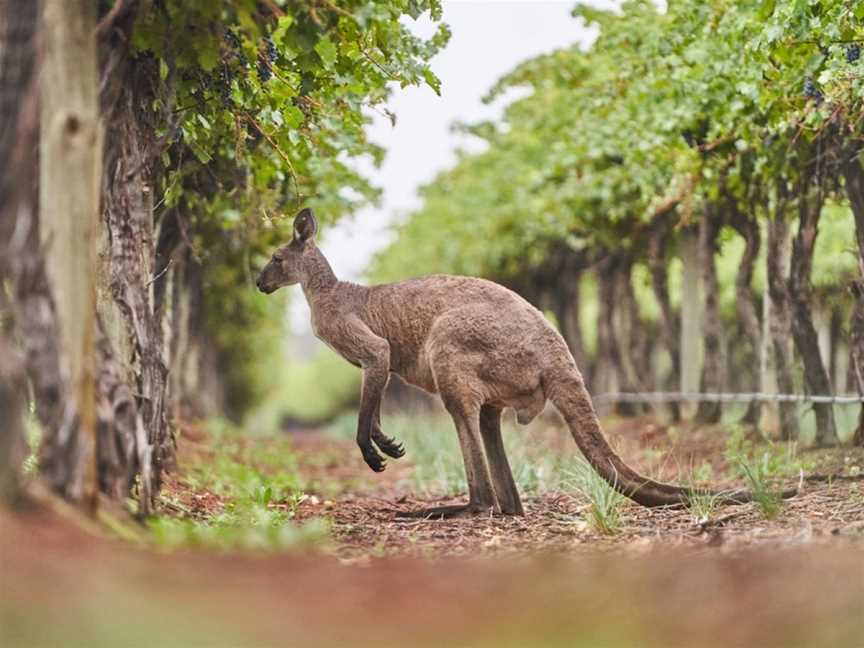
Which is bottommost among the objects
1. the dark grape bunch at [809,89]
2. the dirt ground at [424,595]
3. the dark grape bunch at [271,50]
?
the dirt ground at [424,595]

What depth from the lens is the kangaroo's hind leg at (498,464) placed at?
8.36m

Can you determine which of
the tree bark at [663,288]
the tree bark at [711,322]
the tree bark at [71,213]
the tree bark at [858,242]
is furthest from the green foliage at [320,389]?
the tree bark at [71,213]

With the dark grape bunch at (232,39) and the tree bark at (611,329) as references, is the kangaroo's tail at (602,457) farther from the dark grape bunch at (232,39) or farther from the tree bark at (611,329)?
the tree bark at (611,329)

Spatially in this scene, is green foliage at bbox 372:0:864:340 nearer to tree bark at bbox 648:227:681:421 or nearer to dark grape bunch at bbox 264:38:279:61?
tree bark at bbox 648:227:681:421

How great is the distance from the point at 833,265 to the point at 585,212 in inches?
227

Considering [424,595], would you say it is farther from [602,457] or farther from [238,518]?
[602,457]

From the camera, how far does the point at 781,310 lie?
1329 centimetres

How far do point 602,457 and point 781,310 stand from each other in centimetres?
635

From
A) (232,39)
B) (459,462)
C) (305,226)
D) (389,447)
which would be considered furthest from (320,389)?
(232,39)

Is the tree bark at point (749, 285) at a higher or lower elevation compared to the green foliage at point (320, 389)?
lower

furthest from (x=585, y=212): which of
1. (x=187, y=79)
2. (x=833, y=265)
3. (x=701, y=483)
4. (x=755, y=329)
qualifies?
(x=187, y=79)

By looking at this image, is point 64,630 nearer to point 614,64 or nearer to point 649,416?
point 614,64

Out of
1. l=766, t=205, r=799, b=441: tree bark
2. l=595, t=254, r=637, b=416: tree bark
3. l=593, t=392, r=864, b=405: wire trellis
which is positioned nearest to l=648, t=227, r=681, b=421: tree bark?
l=593, t=392, r=864, b=405: wire trellis

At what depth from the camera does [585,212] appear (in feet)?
58.8
